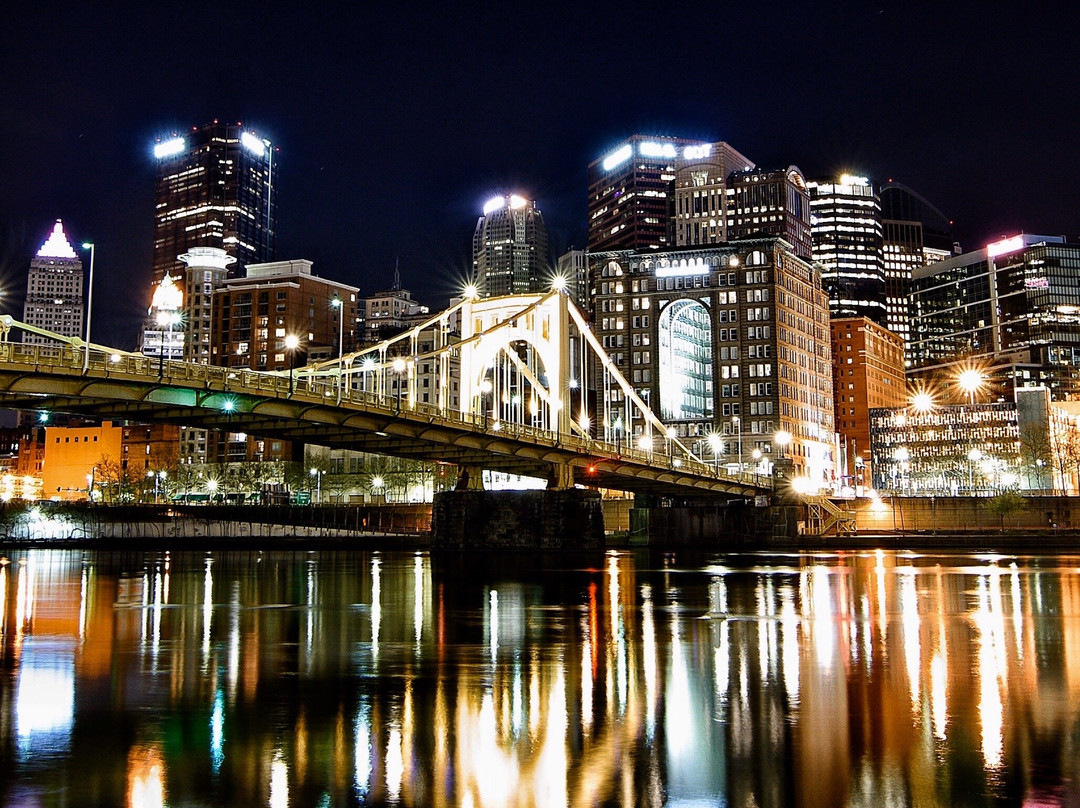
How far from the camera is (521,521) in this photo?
320 ft

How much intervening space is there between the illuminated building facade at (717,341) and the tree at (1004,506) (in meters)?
49.1

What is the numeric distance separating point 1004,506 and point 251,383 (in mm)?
86935

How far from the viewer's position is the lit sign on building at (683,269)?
17862 centimetres

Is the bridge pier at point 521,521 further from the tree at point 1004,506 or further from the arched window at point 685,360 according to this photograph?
the arched window at point 685,360

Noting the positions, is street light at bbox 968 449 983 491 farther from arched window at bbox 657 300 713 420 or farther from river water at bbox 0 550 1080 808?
river water at bbox 0 550 1080 808

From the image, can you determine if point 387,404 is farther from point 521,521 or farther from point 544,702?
point 544,702

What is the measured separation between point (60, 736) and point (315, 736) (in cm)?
→ 428

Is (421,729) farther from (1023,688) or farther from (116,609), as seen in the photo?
(116,609)

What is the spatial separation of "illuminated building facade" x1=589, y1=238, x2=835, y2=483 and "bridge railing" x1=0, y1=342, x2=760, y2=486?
73.5m

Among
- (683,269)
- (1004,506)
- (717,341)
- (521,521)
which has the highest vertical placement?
(683,269)

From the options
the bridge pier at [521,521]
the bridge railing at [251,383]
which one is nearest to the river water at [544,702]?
the bridge railing at [251,383]

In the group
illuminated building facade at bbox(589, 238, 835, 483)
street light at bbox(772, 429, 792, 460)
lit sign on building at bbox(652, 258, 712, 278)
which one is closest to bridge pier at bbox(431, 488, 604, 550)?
street light at bbox(772, 429, 792, 460)

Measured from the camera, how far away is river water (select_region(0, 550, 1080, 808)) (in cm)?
1468

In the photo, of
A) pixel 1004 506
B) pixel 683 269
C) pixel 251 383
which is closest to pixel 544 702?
pixel 251 383
